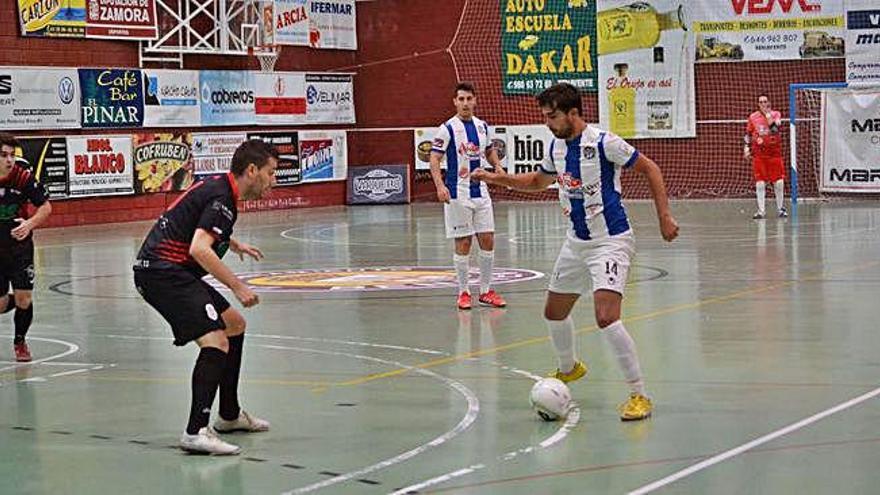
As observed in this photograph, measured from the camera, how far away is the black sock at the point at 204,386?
9.12 meters

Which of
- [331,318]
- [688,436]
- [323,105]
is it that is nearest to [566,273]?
[688,436]

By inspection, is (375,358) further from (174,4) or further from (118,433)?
(174,4)

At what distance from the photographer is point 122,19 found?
34125 mm

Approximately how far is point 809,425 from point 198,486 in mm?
3830

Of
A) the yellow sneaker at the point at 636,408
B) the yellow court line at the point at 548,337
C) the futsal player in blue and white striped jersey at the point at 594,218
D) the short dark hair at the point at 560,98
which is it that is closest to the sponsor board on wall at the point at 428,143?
the yellow court line at the point at 548,337

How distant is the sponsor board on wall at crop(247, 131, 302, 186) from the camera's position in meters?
38.2

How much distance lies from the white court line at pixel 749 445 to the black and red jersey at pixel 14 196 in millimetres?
7187

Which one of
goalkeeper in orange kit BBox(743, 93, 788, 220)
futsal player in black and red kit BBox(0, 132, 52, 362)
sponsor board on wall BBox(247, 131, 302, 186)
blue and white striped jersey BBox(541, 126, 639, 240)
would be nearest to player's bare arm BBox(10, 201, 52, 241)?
futsal player in black and red kit BBox(0, 132, 52, 362)

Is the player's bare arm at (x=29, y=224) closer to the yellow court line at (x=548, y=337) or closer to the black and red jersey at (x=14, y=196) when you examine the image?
the black and red jersey at (x=14, y=196)

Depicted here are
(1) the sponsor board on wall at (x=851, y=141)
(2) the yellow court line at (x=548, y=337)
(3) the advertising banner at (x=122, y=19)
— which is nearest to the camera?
(2) the yellow court line at (x=548, y=337)

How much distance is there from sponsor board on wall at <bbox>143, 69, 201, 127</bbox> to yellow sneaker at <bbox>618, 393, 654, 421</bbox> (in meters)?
26.2

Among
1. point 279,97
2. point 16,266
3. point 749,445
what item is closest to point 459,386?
point 749,445

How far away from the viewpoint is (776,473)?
8.27m

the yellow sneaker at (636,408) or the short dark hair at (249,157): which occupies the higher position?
the short dark hair at (249,157)
